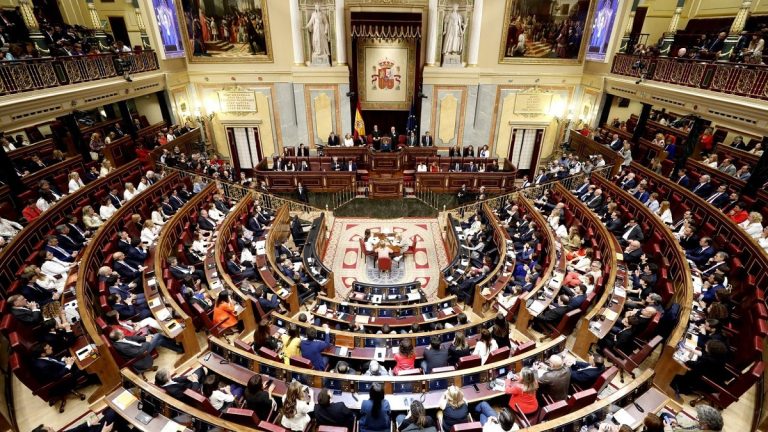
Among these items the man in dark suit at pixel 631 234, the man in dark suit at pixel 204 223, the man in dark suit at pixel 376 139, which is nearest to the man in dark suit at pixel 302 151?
the man in dark suit at pixel 376 139

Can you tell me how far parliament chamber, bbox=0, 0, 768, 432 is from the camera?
4875 mm

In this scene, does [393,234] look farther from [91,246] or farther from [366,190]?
[91,246]

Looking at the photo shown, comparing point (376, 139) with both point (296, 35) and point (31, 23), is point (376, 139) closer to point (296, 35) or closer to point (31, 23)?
point (296, 35)

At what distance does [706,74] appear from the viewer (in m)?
9.34

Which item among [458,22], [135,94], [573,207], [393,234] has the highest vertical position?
[458,22]

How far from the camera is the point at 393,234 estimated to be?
413 inches

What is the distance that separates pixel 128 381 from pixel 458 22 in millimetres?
14095

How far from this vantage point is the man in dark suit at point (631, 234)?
8477 millimetres

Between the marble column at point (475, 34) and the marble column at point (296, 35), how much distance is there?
6490 millimetres

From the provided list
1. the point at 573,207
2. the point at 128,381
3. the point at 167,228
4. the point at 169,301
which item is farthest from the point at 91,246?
the point at 573,207

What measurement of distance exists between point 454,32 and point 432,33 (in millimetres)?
817

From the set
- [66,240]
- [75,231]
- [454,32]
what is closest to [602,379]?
[66,240]

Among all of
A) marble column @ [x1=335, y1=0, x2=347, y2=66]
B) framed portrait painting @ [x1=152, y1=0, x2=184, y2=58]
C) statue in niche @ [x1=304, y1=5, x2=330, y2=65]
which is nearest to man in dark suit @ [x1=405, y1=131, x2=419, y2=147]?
marble column @ [x1=335, y1=0, x2=347, y2=66]

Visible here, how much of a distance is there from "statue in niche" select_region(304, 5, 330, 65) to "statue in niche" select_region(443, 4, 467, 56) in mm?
4458
